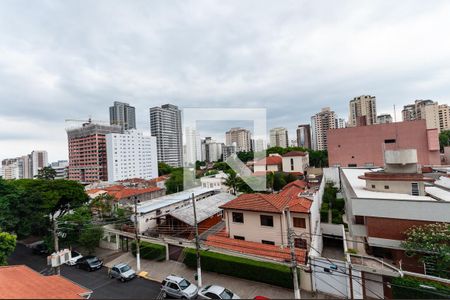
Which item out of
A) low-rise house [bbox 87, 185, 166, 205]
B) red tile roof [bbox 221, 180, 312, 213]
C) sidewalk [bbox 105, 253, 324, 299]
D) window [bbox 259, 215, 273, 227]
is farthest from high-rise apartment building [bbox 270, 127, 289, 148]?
sidewalk [bbox 105, 253, 324, 299]

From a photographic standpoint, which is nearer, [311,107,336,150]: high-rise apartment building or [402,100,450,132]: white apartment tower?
[402,100,450,132]: white apartment tower

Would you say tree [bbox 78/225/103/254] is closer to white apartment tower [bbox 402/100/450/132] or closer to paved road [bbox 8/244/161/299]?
paved road [bbox 8/244/161/299]

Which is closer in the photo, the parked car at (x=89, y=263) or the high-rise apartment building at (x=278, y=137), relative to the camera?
the parked car at (x=89, y=263)

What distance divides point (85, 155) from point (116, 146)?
29.2 ft

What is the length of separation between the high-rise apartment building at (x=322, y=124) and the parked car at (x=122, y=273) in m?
74.1

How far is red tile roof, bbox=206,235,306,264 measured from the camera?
414 inches

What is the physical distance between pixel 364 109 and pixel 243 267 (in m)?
59.0

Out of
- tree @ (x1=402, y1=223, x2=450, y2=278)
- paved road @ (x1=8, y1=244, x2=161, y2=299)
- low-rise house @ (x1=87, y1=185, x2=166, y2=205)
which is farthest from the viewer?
low-rise house @ (x1=87, y1=185, x2=166, y2=205)

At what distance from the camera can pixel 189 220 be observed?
1577cm

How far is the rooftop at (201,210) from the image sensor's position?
629 inches

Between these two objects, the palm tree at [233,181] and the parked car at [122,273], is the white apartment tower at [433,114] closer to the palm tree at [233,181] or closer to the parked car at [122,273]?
the palm tree at [233,181]

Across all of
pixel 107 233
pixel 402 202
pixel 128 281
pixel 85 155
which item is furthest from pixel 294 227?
pixel 85 155

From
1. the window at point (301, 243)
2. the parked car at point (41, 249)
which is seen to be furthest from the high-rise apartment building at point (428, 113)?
the parked car at point (41, 249)

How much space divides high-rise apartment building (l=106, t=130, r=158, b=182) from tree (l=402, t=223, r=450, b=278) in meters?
58.9
